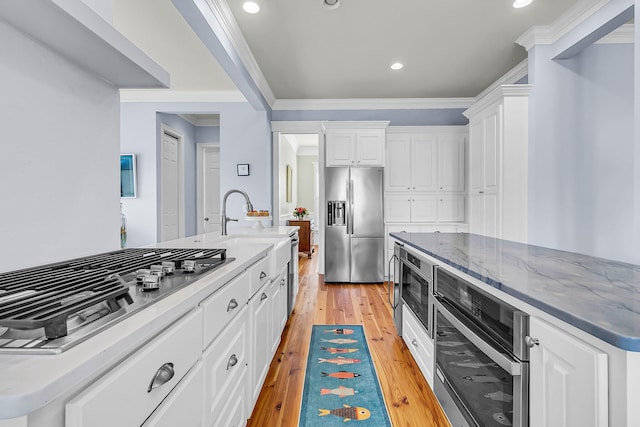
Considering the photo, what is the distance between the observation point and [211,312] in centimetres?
105

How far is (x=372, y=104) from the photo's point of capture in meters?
5.29

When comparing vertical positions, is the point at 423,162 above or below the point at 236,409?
above

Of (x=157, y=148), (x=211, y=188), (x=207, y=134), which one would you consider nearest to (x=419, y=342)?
(x=157, y=148)

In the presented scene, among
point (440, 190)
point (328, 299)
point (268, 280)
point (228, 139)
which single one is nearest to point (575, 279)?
point (268, 280)

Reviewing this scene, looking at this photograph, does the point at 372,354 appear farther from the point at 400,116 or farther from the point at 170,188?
the point at 170,188

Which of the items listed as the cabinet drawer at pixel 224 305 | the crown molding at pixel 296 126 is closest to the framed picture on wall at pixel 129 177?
the crown molding at pixel 296 126

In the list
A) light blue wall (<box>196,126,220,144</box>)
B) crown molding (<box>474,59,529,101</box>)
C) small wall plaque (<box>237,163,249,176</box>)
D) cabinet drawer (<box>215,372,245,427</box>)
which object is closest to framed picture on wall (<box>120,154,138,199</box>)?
small wall plaque (<box>237,163,249,176</box>)

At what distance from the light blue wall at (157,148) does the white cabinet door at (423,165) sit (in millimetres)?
2263

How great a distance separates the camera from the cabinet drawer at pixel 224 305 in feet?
3.37

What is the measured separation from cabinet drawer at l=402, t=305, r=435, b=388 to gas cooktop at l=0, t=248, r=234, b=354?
4.29 ft

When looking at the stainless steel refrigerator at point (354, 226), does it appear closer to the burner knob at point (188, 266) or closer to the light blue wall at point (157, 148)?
the light blue wall at point (157, 148)

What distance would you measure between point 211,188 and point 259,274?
17.3 ft

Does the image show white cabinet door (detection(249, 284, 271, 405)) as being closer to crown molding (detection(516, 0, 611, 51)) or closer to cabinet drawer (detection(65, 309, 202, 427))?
cabinet drawer (detection(65, 309, 202, 427))

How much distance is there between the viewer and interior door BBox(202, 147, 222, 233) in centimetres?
660
